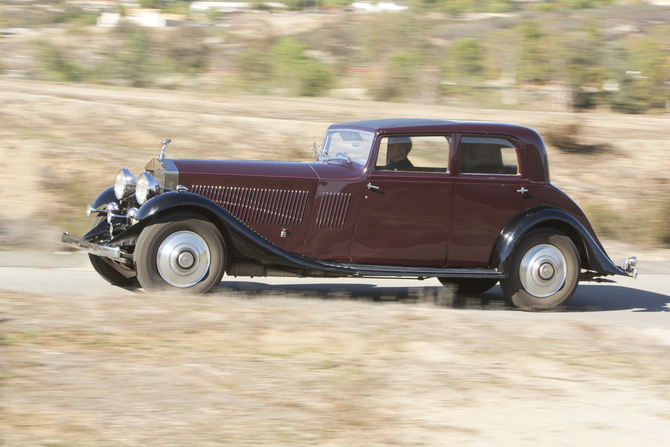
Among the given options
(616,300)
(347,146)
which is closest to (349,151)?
(347,146)

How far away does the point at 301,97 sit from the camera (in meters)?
24.2

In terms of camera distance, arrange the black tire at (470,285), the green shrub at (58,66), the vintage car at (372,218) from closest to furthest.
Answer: the vintage car at (372,218)
the black tire at (470,285)
the green shrub at (58,66)

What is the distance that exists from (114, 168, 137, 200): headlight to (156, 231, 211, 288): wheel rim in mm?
1026

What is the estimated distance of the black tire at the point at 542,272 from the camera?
711 centimetres

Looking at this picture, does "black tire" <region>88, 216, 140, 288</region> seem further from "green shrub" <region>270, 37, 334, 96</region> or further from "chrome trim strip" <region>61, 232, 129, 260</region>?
"green shrub" <region>270, 37, 334, 96</region>

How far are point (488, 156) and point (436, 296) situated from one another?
172 centimetres

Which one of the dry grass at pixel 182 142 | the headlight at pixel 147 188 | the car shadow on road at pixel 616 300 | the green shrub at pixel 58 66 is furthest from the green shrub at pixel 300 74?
the headlight at pixel 147 188

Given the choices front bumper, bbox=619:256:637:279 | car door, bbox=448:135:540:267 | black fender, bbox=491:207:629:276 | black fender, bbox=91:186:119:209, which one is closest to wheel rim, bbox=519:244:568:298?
black fender, bbox=491:207:629:276

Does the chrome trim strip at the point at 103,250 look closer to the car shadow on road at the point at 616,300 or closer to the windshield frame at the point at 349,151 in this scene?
the windshield frame at the point at 349,151

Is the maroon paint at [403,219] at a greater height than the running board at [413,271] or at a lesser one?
greater

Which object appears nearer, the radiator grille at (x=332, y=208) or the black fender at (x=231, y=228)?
the black fender at (x=231, y=228)

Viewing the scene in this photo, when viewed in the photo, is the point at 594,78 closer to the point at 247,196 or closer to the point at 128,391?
the point at 247,196

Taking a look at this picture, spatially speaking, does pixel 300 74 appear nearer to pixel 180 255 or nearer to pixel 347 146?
pixel 347 146

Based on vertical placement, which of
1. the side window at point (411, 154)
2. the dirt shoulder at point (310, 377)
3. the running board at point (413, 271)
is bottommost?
the dirt shoulder at point (310, 377)
